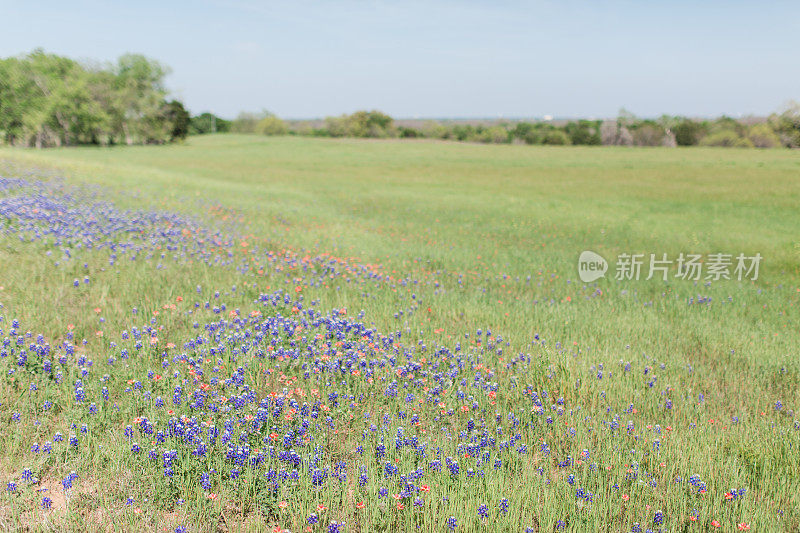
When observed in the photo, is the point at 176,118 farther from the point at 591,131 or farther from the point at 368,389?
the point at 368,389

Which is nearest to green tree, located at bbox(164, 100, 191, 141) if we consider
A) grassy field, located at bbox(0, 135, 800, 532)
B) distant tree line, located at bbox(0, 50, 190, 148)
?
distant tree line, located at bbox(0, 50, 190, 148)

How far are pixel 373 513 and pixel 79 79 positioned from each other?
90689 mm

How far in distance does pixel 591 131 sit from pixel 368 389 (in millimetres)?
112236

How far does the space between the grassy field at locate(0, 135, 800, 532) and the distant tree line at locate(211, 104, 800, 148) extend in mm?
37459

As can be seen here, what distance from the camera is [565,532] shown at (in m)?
3.25

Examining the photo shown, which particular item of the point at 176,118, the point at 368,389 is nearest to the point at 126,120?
the point at 176,118

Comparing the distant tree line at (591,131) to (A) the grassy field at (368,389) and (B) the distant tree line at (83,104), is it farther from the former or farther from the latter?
(B) the distant tree line at (83,104)

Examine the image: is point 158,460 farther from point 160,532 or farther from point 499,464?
point 499,464

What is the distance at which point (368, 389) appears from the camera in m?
4.86

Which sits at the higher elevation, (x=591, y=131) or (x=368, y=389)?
(x=591, y=131)

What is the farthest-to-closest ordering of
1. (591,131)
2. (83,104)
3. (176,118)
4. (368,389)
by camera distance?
1. (591,131)
2. (176,118)
3. (83,104)
4. (368,389)

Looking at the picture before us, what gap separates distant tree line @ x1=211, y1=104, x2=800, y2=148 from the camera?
74.2m

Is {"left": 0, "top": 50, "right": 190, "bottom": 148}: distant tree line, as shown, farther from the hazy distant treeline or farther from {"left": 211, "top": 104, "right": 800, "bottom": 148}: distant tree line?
{"left": 211, "top": 104, "right": 800, "bottom": 148}: distant tree line

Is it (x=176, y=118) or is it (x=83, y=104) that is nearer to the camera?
(x=83, y=104)
